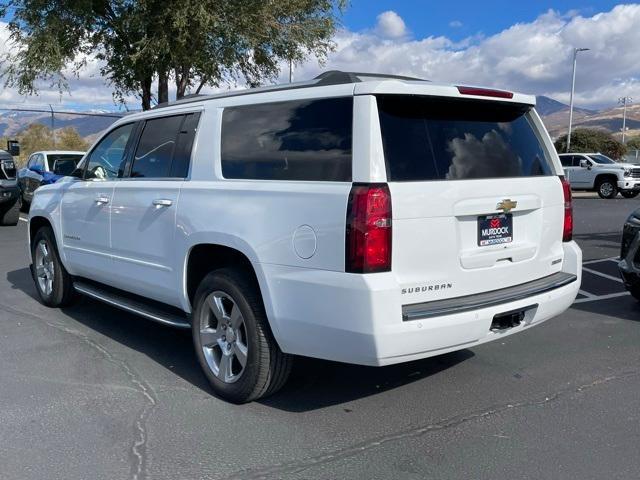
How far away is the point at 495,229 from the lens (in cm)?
377

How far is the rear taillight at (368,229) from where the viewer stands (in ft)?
10.7

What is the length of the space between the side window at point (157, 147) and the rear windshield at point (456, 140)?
190 centimetres

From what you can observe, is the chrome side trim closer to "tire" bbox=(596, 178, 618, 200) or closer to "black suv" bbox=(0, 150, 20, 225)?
"black suv" bbox=(0, 150, 20, 225)

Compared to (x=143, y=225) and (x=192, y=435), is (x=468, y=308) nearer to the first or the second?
(x=192, y=435)

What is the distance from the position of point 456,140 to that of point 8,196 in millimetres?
12504

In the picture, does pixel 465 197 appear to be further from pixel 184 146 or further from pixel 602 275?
pixel 602 275

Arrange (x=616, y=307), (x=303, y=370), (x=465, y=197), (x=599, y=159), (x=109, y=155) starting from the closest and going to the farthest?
(x=465, y=197) → (x=303, y=370) → (x=109, y=155) → (x=616, y=307) → (x=599, y=159)

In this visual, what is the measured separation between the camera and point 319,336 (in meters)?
3.46

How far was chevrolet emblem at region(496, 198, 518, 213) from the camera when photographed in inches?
Answer: 148

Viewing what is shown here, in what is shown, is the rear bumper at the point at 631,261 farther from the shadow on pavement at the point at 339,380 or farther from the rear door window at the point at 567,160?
the rear door window at the point at 567,160

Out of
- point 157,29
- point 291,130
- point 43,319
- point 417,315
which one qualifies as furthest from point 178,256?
point 157,29

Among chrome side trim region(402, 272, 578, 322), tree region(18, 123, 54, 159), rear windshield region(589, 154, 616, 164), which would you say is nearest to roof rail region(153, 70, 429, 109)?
chrome side trim region(402, 272, 578, 322)

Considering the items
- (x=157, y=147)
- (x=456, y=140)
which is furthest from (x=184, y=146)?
(x=456, y=140)

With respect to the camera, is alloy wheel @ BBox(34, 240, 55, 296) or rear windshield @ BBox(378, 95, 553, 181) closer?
rear windshield @ BBox(378, 95, 553, 181)
